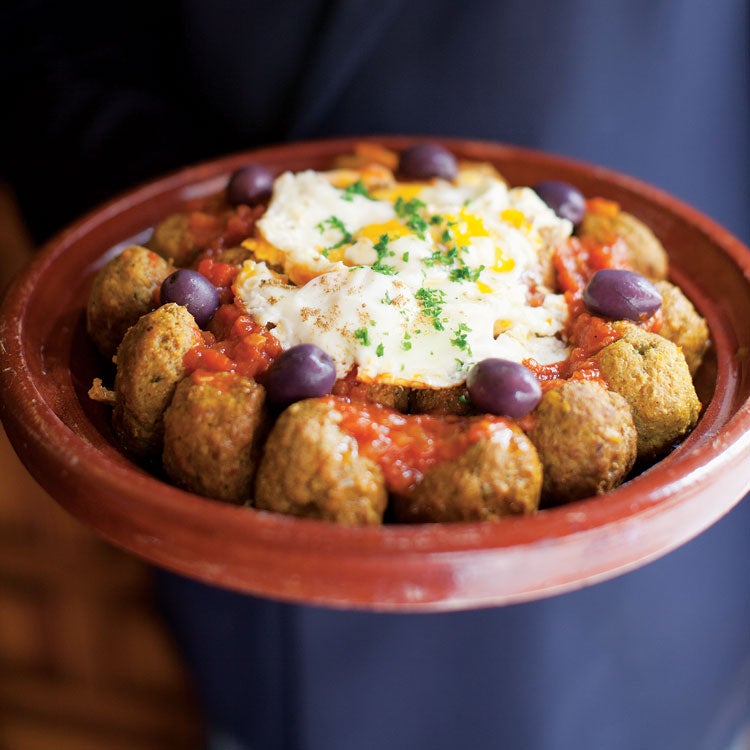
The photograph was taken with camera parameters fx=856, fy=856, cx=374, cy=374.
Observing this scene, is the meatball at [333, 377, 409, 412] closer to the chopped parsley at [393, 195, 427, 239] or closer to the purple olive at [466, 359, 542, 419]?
the purple olive at [466, 359, 542, 419]

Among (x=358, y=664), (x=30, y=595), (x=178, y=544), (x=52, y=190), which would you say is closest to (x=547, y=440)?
(x=178, y=544)

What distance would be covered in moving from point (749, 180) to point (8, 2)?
2.22 meters

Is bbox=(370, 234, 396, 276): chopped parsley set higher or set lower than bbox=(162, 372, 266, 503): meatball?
higher

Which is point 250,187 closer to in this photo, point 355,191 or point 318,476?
point 355,191

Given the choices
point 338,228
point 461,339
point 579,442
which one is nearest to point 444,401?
point 461,339

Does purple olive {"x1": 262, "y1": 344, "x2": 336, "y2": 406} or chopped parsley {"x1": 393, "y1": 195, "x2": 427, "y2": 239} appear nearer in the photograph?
purple olive {"x1": 262, "y1": 344, "x2": 336, "y2": 406}

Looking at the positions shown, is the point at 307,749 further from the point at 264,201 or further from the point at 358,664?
the point at 264,201

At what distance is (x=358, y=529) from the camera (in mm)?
1091

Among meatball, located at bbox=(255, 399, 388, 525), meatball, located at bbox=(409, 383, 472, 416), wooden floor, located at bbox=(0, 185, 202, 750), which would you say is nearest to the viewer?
meatball, located at bbox=(255, 399, 388, 525)

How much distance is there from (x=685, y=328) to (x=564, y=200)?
0.39 meters

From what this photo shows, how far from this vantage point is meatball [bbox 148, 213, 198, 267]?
170 cm

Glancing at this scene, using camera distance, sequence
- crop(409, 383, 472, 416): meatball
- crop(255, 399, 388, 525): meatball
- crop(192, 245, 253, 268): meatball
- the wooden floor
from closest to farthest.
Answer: crop(255, 399, 388, 525): meatball, crop(409, 383, 472, 416): meatball, crop(192, 245, 253, 268): meatball, the wooden floor

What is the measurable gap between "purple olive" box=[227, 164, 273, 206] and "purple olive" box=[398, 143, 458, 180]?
1.03 feet

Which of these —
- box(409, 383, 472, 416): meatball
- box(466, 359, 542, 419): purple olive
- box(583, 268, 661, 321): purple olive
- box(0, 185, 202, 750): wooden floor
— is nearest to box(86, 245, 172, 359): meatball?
box(409, 383, 472, 416): meatball
